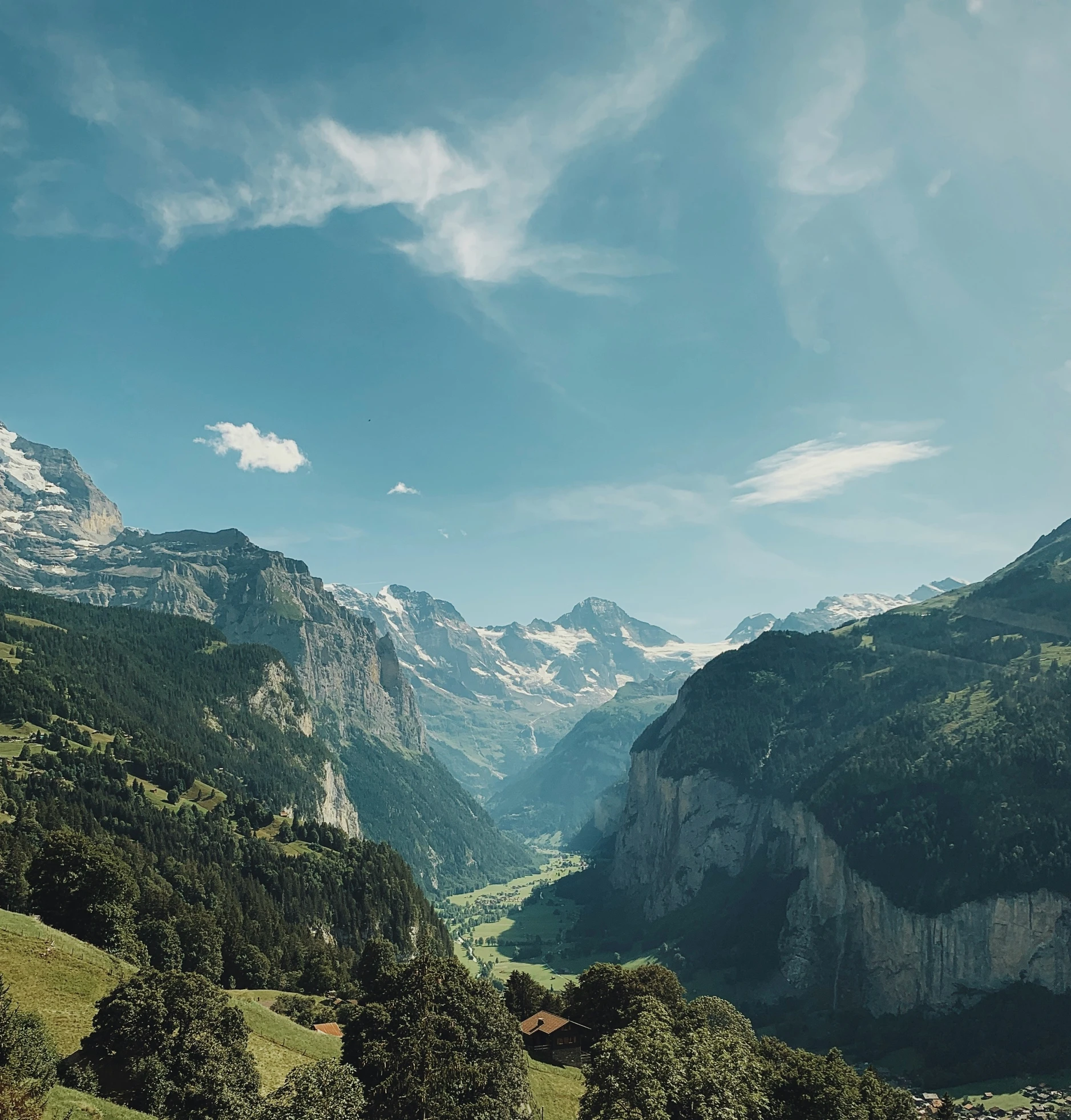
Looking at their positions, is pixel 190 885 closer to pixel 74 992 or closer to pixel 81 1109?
pixel 74 992

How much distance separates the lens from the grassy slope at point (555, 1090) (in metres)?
72.6

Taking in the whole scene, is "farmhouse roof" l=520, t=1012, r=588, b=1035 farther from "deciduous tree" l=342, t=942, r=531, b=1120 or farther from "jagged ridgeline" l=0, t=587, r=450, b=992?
"jagged ridgeline" l=0, t=587, r=450, b=992

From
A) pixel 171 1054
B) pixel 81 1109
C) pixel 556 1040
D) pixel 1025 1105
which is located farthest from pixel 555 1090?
pixel 1025 1105

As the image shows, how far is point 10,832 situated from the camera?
120m

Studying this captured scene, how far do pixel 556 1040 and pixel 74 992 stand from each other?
58261mm

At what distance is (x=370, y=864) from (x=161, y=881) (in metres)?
57.4

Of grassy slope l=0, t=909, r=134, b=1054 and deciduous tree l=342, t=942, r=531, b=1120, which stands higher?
grassy slope l=0, t=909, r=134, b=1054

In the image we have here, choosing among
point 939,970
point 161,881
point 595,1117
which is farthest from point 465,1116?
point 939,970

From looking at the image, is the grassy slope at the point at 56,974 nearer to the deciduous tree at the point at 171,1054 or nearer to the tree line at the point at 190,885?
the deciduous tree at the point at 171,1054

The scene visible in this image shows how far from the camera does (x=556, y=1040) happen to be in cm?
9656

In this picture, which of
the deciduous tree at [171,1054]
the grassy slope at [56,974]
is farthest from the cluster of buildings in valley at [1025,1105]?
the grassy slope at [56,974]

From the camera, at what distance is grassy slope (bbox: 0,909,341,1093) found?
62562 mm

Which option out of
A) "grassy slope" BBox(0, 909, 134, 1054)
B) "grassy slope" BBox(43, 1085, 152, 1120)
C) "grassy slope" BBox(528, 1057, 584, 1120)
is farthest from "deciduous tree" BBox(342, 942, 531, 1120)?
"grassy slope" BBox(0, 909, 134, 1054)

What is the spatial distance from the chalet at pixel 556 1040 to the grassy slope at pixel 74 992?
27368 millimetres
